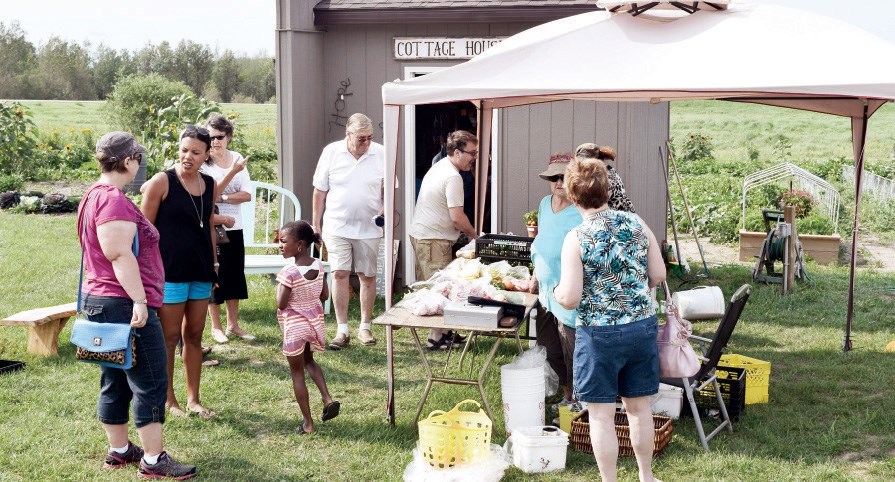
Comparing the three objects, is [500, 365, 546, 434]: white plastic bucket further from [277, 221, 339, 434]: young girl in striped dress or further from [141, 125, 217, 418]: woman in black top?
[141, 125, 217, 418]: woman in black top

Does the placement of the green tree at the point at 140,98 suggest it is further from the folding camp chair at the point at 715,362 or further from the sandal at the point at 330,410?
the folding camp chair at the point at 715,362

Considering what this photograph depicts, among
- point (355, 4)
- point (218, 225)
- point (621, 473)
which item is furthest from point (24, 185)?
point (621, 473)

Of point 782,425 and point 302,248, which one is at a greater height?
point 302,248

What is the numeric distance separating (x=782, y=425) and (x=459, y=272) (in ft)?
7.43

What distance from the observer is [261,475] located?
511 cm

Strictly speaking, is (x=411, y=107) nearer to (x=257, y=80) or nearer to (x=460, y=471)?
(x=460, y=471)

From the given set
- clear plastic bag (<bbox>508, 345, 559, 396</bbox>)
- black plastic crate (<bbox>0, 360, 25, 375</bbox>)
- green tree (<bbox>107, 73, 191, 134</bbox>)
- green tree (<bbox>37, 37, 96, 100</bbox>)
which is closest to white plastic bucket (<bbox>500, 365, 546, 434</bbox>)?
clear plastic bag (<bbox>508, 345, 559, 396</bbox>)

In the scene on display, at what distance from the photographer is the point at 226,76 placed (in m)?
49.6

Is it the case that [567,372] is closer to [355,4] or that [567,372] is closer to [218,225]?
[218,225]

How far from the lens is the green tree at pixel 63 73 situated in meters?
45.3

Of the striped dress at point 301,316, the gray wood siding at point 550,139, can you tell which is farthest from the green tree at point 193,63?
the striped dress at point 301,316

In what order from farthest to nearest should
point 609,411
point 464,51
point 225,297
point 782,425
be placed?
point 464,51
point 225,297
point 782,425
point 609,411

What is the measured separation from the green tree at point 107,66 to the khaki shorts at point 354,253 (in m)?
40.3

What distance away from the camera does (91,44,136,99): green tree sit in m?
46.7
